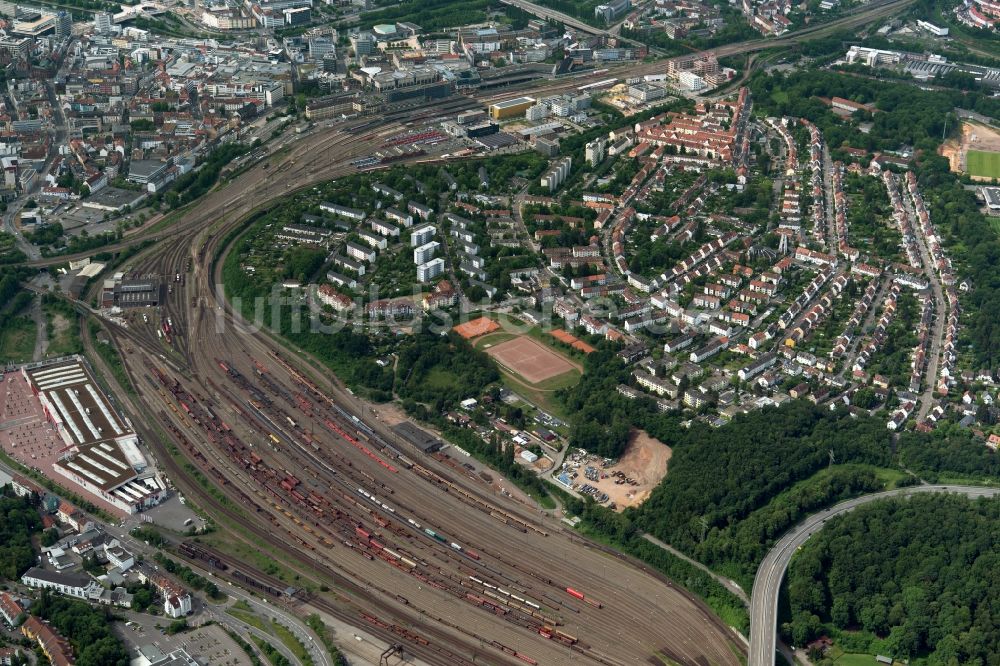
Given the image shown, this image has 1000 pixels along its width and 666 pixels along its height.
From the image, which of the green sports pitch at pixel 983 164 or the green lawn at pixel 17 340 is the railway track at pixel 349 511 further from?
the green sports pitch at pixel 983 164

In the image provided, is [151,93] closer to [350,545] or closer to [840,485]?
[350,545]

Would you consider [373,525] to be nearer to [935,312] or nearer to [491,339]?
[491,339]

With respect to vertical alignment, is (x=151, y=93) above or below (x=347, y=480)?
above

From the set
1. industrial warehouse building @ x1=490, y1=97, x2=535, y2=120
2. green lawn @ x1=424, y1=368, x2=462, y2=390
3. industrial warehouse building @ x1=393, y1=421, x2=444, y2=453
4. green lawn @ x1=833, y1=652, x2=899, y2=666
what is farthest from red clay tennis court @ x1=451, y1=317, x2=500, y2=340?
industrial warehouse building @ x1=490, y1=97, x2=535, y2=120

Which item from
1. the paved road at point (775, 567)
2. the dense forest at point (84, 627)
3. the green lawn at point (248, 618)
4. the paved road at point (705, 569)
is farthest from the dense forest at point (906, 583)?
the dense forest at point (84, 627)

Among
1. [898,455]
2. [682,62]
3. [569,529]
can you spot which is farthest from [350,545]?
[682,62]
